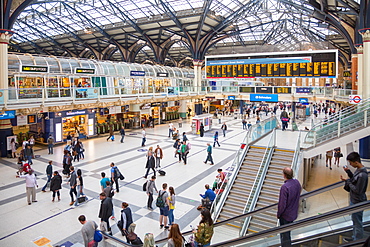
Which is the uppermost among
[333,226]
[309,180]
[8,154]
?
[333,226]

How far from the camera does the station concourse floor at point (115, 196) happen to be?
9219mm

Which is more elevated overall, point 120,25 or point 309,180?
point 120,25

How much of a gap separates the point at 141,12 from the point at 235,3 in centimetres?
1194

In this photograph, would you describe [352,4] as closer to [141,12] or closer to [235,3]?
[235,3]

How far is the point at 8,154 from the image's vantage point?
19234 millimetres

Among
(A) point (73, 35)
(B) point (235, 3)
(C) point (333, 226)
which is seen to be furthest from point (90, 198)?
(A) point (73, 35)

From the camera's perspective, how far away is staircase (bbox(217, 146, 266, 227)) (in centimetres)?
1034

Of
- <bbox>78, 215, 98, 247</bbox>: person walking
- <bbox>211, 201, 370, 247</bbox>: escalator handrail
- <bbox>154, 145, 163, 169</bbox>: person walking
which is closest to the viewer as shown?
<bbox>211, 201, 370, 247</bbox>: escalator handrail

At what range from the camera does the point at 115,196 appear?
12.1m

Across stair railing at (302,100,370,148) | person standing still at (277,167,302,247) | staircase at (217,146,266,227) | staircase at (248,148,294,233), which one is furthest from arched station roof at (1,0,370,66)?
person standing still at (277,167,302,247)

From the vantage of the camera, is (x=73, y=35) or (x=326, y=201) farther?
(x=73, y=35)

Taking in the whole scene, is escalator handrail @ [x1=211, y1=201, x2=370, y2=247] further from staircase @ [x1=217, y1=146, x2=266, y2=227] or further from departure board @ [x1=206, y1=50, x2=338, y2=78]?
departure board @ [x1=206, y1=50, x2=338, y2=78]

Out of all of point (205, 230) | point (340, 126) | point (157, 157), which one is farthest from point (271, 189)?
point (157, 157)

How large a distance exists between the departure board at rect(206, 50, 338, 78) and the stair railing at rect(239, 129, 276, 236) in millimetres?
8895
